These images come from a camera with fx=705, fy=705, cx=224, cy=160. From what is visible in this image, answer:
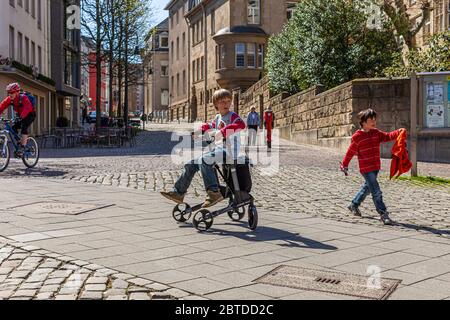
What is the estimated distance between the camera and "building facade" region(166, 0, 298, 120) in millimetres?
61344

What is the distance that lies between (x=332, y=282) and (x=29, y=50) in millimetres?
38349

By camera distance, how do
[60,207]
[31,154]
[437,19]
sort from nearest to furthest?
[60,207]
[31,154]
[437,19]

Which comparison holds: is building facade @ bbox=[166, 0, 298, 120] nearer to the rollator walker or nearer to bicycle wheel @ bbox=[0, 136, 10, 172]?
bicycle wheel @ bbox=[0, 136, 10, 172]

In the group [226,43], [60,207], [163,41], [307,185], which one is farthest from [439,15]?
[163,41]

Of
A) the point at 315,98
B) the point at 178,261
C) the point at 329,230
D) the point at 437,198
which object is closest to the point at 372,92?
the point at 315,98

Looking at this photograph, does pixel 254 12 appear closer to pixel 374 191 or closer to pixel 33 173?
pixel 33 173

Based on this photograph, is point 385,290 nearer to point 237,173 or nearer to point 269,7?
point 237,173

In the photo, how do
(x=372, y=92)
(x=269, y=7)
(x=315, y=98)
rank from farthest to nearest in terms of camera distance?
(x=269, y=7) → (x=315, y=98) → (x=372, y=92)

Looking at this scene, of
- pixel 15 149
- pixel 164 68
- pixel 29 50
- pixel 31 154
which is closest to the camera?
pixel 15 149

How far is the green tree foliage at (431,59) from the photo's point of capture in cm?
2184

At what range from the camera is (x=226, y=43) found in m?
61.8

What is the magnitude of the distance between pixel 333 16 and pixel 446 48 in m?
6.94

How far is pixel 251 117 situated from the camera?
27469mm

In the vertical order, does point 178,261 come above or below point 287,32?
below
